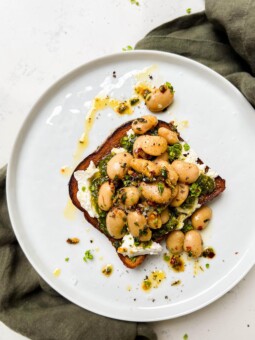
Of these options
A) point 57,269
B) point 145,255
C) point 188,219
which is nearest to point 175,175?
point 188,219

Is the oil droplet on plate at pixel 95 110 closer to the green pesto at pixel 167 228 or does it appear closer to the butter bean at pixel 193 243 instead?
the green pesto at pixel 167 228

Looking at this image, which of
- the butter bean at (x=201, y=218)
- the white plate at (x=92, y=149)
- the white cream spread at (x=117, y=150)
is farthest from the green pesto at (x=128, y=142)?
the butter bean at (x=201, y=218)

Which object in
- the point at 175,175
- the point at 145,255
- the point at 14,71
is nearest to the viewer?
the point at 175,175

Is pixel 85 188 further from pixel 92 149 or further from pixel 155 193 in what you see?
pixel 155 193

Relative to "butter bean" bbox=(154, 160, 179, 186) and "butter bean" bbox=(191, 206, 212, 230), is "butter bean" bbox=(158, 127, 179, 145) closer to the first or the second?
"butter bean" bbox=(154, 160, 179, 186)

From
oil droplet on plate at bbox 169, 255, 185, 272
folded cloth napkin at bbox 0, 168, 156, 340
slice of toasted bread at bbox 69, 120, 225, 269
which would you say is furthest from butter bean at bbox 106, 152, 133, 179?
folded cloth napkin at bbox 0, 168, 156, 340

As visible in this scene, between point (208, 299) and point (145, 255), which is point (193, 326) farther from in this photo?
point (145, 255)
